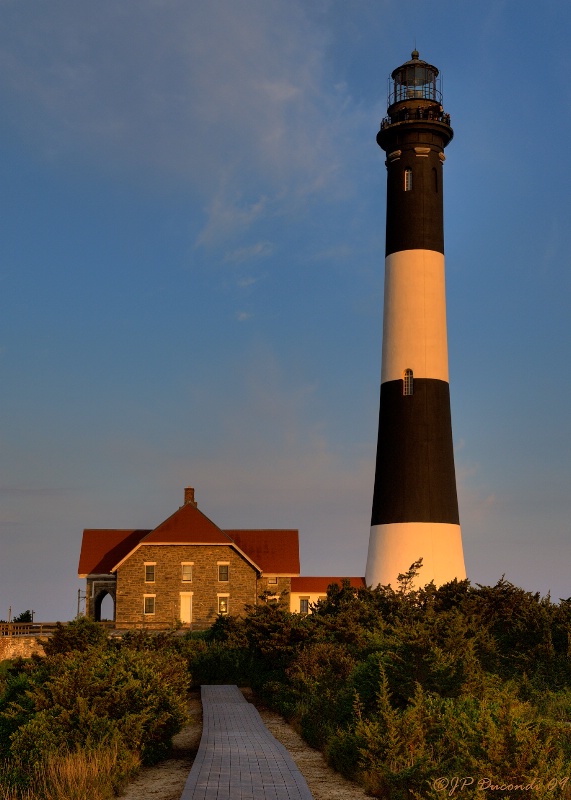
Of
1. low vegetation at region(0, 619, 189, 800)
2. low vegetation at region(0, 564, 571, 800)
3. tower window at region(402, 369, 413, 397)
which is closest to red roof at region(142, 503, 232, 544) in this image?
tower window at region(402, 369, 413, 397)

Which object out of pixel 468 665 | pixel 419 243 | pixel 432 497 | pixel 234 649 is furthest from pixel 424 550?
pixel 468 665

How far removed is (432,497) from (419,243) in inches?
370

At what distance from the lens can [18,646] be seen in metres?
40.8

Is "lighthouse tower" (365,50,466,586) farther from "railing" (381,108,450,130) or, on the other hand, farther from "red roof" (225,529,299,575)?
"red roof" (225,529,299,575)

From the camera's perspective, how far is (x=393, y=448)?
32.3 m

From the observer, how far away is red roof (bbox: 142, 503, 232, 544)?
45.0 metres

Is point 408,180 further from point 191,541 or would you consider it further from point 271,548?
point 271,548

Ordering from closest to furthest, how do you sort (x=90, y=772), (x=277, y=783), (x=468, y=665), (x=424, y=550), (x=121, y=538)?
(x=277, y=783) → (x=90, y=772) → (x=468, y=665) → (x=424, y=550) → (x=121, y=538)

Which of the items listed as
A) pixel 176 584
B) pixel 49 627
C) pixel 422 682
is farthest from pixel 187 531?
pixel 422 682

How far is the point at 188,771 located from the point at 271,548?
3450 cm

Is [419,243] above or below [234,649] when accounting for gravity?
above

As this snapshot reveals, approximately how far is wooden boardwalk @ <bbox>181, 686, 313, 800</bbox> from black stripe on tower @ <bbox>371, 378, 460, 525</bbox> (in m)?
14.6

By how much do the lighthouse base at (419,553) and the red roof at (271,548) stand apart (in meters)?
15.9

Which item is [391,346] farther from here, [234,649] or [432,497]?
[234,649]
